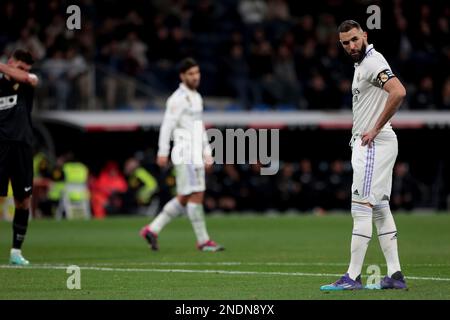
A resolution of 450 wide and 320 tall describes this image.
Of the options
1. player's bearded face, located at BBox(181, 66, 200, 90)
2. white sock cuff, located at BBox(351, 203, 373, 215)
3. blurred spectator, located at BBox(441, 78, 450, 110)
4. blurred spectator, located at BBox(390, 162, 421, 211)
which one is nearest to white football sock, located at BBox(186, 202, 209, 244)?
player's bearded face, located at BBox(181, 66, 200, 90)

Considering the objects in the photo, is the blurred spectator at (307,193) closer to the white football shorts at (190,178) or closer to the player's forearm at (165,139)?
the white football shorts at (190,178)

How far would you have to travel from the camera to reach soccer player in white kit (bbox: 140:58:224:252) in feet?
51.9

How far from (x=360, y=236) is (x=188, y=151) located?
619 cm

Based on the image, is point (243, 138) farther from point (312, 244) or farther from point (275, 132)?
point (312, 244)

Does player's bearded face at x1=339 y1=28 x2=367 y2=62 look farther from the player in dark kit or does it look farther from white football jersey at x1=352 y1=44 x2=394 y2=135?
the player in dark kit

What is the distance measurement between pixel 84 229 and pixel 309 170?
33.5ft

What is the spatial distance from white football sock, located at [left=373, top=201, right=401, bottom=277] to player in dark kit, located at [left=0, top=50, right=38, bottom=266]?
4.81 m

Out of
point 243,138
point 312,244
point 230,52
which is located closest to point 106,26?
point 230,52

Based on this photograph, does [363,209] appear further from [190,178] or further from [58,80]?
[58,80]

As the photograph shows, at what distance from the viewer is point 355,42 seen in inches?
397

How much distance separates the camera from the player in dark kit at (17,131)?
13.1 metres

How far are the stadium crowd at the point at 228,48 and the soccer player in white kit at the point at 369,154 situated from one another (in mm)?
18432

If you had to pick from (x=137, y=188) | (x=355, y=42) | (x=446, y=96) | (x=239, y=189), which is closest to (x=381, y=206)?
(x=355, y=42)

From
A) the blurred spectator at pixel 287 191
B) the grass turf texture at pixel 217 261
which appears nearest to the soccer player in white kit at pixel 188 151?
the grass turf texture at pixel 217 261
